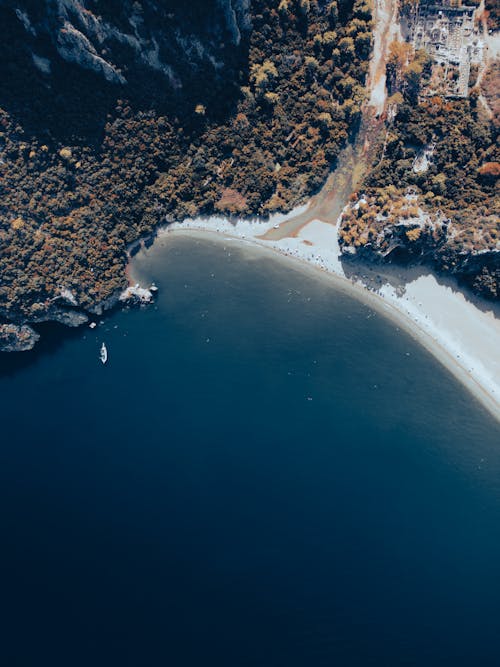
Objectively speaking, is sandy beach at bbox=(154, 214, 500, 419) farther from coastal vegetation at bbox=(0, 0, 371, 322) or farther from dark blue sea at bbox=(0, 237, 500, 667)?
coastal vegetation at bbox=(0, 0, 371, 322)

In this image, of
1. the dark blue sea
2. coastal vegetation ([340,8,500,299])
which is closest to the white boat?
the dark blue sea

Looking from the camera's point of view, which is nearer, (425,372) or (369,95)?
(369,95)

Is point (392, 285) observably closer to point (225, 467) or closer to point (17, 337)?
point (225, 467)

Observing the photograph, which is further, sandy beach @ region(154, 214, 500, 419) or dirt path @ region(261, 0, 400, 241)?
sandy beach @ region(154, 214, 500, 419)

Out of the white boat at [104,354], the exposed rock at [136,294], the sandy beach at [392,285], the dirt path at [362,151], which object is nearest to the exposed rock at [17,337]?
the white boat at [104,354]

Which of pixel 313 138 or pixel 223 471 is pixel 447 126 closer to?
pixel 313 138

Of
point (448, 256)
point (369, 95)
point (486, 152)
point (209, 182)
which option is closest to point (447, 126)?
point (486, 152)

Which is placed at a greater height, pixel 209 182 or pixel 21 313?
pixel 209 182
